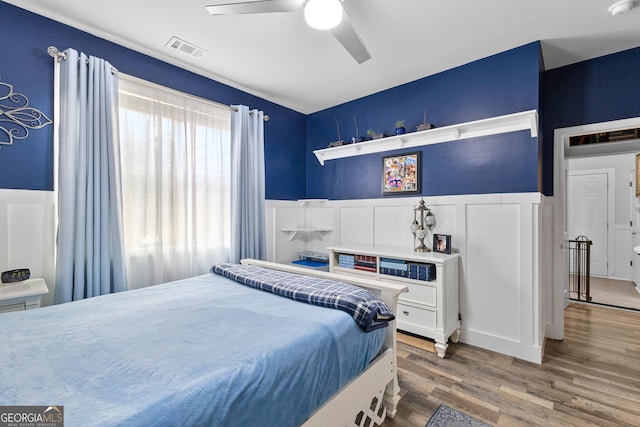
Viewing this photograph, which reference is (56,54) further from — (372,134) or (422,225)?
(422,225)

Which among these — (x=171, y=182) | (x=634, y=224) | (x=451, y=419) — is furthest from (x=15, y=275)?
(x=634, y=224)

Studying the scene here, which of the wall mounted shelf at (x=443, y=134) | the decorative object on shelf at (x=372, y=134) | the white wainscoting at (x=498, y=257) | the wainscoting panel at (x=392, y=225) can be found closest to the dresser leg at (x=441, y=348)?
the white wainscoting at (x=498, y=257)

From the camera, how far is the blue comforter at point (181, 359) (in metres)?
0.81

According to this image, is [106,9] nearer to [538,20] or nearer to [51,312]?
[51,312]

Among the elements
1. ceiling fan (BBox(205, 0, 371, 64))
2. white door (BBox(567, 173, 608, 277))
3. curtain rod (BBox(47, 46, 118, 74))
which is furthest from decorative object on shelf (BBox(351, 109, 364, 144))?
white door (BBox(567, 173, 608, 277))

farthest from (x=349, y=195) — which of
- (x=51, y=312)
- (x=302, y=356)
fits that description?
(x=51, y=312)

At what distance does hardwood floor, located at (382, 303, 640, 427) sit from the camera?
5.57 feet

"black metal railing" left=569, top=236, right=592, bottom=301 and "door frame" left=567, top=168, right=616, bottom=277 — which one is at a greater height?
"door frame" left=567, top=168, right=616, bottom=277

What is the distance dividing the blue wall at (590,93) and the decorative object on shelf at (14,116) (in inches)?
168

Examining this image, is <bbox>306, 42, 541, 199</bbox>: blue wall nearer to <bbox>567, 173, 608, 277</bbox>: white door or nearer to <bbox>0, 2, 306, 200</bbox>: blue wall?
<bbox>0, 2, 306, 200</bbox>: blue wall

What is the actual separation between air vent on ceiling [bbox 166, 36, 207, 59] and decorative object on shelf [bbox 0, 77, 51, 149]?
1.12 meters

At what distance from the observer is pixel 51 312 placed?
1.47 meters

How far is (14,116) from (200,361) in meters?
2.26

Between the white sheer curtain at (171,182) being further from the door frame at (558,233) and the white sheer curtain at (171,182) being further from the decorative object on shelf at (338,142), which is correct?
the door frame at (558,233)
